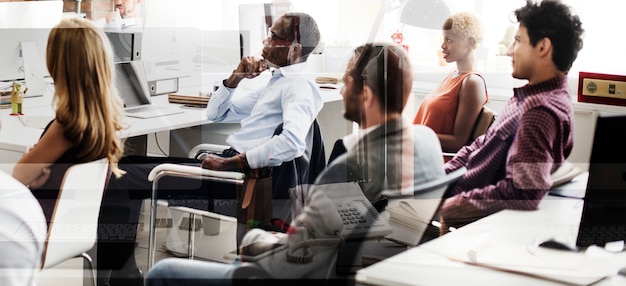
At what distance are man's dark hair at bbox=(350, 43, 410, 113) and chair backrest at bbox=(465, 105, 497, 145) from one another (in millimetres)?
273

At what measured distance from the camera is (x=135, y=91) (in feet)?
8.46

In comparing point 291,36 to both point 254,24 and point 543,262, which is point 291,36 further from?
point 543,262

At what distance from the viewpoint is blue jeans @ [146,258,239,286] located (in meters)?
2.40

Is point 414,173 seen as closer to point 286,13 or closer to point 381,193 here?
point 381,193

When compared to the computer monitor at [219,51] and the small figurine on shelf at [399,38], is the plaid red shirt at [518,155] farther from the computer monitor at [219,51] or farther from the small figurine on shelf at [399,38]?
the computer monitor at [219,51]

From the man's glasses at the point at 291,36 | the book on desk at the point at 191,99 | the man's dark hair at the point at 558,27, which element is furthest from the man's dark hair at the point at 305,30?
the man's dark hair at the point at 558,27

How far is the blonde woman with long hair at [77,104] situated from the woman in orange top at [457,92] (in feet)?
3.37

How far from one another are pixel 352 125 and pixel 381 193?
0.88 ft

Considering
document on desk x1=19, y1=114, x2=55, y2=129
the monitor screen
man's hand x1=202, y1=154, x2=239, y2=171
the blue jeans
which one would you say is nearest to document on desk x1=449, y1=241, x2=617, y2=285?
the blue jeans

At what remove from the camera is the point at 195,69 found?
265cm

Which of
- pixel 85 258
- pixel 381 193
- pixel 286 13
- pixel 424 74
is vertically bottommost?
pixel 85 258

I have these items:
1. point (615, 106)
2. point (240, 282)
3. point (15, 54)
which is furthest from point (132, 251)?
point (615, 106)

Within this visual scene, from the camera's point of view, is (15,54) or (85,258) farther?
(85,258)

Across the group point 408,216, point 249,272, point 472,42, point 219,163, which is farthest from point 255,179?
point 472,42
